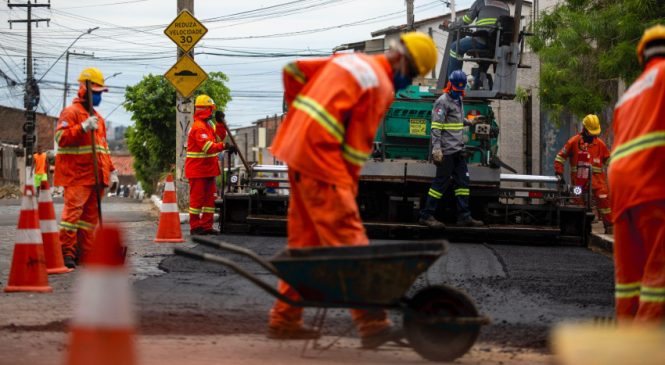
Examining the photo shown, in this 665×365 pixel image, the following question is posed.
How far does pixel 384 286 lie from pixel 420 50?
1.44 metres

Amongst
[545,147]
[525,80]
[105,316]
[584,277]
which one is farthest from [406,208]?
[525,80]

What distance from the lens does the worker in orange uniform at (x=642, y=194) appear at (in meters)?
6.24

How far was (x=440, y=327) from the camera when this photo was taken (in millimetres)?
6246

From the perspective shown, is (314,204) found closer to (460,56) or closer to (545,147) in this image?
(460,56)

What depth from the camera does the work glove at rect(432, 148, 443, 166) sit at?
1455 centimetres

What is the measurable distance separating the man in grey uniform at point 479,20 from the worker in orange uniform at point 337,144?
9644 mm

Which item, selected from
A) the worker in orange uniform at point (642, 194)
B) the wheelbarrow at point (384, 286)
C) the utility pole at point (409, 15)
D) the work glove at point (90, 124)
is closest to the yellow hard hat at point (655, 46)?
the worker in orange uniform at point (642, 194)

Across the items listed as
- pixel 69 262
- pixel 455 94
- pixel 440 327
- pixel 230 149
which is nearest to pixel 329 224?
pixel 440 327

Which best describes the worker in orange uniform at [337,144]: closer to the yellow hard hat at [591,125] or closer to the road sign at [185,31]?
the yellow hard hat at [591,125]

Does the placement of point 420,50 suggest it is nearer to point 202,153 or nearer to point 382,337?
point 382,337

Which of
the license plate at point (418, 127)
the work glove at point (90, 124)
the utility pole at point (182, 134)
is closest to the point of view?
the work glove at point (90, 124)

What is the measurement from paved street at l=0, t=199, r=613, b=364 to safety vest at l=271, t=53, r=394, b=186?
3.27 feet

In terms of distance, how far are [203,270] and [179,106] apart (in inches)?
390

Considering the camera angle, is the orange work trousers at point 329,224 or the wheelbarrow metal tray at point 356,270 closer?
the wheelbarrow metal tray at point 356,270
